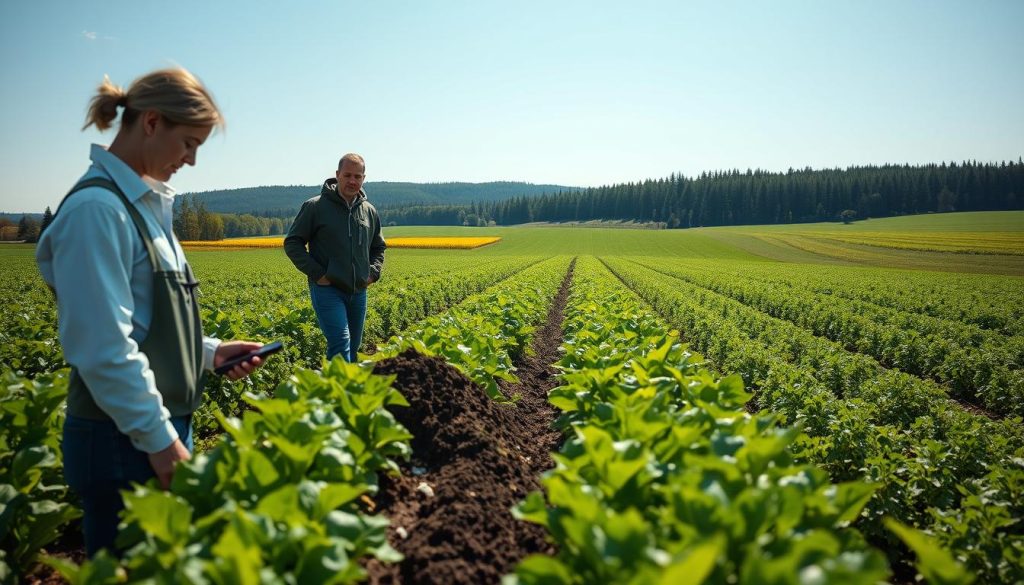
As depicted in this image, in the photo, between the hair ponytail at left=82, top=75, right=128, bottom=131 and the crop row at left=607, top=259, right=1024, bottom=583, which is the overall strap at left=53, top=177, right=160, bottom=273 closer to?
the hair ponytail at left=82, top=75, right=128, bottom=131

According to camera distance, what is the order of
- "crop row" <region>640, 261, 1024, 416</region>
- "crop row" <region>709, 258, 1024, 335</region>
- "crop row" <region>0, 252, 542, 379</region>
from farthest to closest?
"crop row" <region>709, 258, 1024, 335</region>, "crop row" <region>640, 261, 1024, 416</region>, "crop row" <region>0, 252, 542, 379</region>

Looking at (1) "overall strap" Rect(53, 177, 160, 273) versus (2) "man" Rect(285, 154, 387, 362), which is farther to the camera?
(2) "man" Rect(285, 154, 387, 362)

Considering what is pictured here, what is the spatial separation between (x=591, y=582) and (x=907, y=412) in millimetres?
7622

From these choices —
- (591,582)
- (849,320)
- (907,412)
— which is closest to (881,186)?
(849,320)

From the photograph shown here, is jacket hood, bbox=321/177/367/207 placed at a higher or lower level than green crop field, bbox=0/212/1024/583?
higher

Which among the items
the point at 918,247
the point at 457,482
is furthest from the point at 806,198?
the point at 457,482

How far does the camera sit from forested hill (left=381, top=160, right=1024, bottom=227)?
4208 inches

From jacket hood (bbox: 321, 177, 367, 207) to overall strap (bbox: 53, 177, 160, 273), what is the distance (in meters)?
3.61

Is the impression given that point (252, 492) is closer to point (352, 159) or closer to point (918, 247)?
point (352, 159)

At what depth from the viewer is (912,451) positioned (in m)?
5.70

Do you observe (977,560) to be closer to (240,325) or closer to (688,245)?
(240,325)

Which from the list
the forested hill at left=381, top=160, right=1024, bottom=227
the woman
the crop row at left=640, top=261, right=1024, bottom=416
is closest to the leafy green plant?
the woman

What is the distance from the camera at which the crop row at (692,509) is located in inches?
60.0

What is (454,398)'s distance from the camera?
4660 mm
